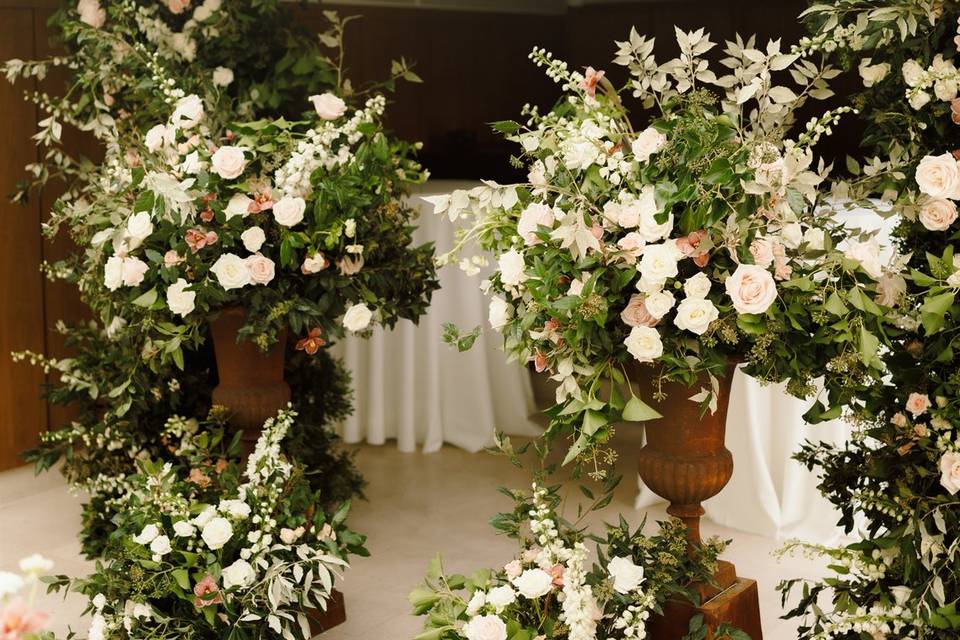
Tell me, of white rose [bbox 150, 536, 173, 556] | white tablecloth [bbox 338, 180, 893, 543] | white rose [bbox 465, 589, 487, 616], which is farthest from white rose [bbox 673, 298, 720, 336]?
white tablecloth [bbox 338, 180, 893, 543]

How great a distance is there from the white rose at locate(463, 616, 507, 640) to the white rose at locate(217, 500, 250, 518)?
663 millimetres

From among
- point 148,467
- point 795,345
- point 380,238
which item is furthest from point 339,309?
point 795,345

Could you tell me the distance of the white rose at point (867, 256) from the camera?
196cm

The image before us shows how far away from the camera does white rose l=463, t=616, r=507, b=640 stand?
6.68 ft

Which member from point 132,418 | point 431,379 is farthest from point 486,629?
point 431,379

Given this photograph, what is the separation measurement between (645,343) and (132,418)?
2.03m

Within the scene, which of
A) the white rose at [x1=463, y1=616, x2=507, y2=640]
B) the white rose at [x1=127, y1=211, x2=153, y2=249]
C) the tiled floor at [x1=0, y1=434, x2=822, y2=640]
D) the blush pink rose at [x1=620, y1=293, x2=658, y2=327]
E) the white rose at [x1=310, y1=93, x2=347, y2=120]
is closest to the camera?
the blush pink rose at [x1=620, y1=293, x2=658, y2=327]

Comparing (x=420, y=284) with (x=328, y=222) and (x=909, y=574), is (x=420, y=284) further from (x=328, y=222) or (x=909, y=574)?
(x=909, y=574)

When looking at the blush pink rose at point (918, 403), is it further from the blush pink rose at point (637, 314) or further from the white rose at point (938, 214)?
the blush pink rose at point (637, 314)

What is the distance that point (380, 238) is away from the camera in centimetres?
280

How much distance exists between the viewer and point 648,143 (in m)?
1.94

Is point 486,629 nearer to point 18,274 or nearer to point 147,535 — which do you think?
point 147,535

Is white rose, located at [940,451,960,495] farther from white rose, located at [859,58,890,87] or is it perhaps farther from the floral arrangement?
white rose, located at [859,58,890,87]

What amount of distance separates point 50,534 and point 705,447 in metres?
2.35
